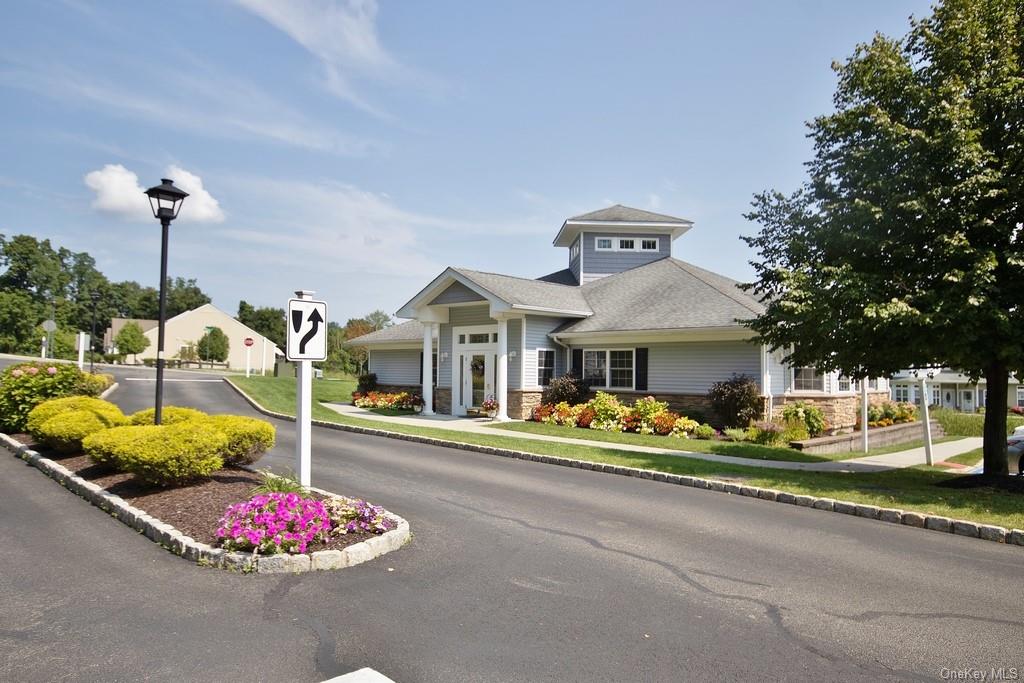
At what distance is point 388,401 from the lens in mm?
27578

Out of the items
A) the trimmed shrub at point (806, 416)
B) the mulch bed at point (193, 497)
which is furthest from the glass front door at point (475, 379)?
the mulch bed at point (193, 497)

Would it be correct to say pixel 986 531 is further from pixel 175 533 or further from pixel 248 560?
pixel 175 533

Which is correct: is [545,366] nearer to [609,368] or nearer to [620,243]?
[609,368]

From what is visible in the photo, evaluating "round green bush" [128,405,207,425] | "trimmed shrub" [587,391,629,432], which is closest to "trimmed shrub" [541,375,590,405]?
"trimmed shrub" [587,391,629,432]

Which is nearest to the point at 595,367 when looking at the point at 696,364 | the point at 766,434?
the point at 696,364

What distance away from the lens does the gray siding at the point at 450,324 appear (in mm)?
23422

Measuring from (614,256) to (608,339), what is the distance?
27.6 ft

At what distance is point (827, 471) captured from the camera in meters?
12.9

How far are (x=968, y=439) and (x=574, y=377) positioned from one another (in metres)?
15.3

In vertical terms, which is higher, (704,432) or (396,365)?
(396,365)

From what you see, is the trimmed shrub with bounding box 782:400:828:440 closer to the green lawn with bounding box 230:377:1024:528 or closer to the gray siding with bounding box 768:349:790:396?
the gray siding with bounding box 768:349:790:396

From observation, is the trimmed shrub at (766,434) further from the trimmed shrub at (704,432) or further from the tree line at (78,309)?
the tree line at (78,309)

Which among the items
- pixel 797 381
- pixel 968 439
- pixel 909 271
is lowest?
pixel 968 439

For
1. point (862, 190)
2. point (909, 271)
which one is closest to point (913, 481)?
point (909, 271)
